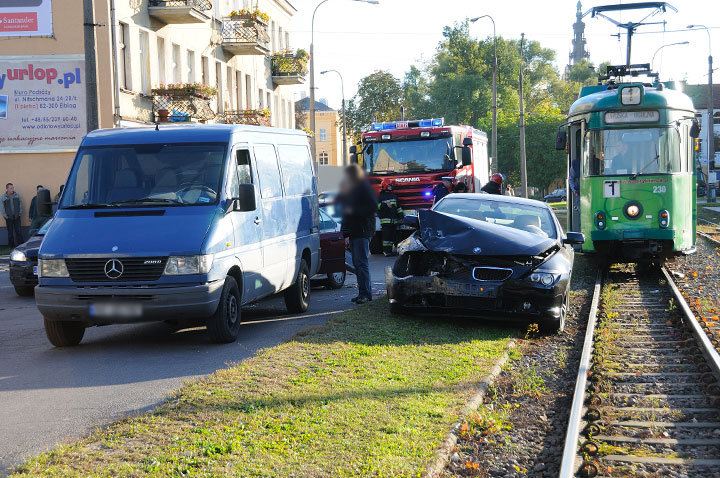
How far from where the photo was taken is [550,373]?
782 centimetres

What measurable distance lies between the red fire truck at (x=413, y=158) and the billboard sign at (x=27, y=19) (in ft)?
39.1

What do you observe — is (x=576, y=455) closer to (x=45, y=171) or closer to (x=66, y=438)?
(x=66, y=438)

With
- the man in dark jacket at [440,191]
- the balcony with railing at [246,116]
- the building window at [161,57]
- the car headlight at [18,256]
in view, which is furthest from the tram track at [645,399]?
the balcony with railing at [246,116]

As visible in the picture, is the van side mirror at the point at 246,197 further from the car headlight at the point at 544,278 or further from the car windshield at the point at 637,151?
the car windshield at the point at 637,151

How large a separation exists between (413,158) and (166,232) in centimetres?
1363

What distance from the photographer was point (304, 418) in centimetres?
586

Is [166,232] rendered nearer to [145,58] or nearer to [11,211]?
[11,211]

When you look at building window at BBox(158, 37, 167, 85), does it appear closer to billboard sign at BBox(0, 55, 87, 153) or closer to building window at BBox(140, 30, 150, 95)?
building window at BBox(140, 30, 150, 95)

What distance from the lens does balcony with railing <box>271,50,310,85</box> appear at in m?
43.2

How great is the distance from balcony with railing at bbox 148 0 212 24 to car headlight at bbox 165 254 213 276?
21841 mm

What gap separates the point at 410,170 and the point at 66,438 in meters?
16.6

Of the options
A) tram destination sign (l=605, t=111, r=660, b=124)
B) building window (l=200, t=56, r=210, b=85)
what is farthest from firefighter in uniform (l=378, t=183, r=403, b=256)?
building window (l=200, t=56, r=210, b=85)

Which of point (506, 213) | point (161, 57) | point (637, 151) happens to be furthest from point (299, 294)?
point (161, 57)

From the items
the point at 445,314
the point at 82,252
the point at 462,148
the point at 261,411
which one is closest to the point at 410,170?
the point at 462,148
